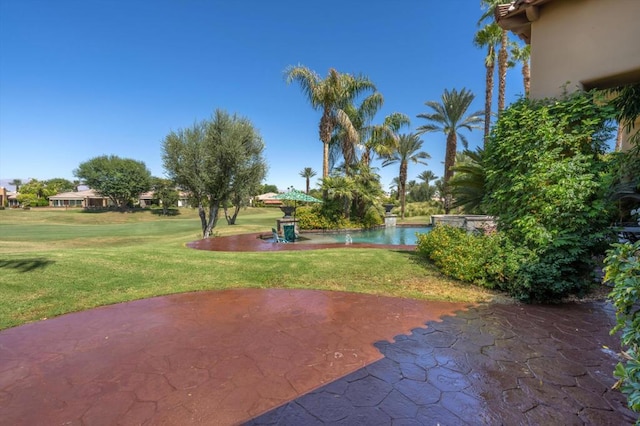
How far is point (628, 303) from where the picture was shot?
1833mm

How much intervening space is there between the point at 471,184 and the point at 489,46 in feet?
47.9

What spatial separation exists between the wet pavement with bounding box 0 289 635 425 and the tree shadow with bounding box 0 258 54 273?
117 inches

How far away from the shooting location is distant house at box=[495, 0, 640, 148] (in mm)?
5164

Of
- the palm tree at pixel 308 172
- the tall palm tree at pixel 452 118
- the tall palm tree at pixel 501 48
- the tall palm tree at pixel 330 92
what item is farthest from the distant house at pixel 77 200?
the tall palm tree at pixel 501 48

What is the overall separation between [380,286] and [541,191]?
136 inches

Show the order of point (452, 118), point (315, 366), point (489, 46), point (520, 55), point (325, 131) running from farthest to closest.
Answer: point (452, 118) < point (325, 131) < point (520, 55) < point (489, 46) < point (315, 366)

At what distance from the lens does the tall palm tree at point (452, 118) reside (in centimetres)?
2236

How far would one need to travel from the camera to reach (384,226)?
2153cm

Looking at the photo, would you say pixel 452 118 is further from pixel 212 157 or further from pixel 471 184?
pixel 212 157

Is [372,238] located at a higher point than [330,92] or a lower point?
lower

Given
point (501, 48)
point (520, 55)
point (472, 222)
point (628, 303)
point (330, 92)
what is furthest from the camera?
point (330, 92)

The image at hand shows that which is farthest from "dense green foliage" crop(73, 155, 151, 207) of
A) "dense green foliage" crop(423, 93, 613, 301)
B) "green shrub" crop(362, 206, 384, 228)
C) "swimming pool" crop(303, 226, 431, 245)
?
"dense green foliage" crop(423, 93, 613, 301)

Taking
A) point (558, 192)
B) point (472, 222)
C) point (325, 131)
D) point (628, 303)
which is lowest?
point (628, 303)

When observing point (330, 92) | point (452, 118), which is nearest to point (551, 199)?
point (330, 92)
